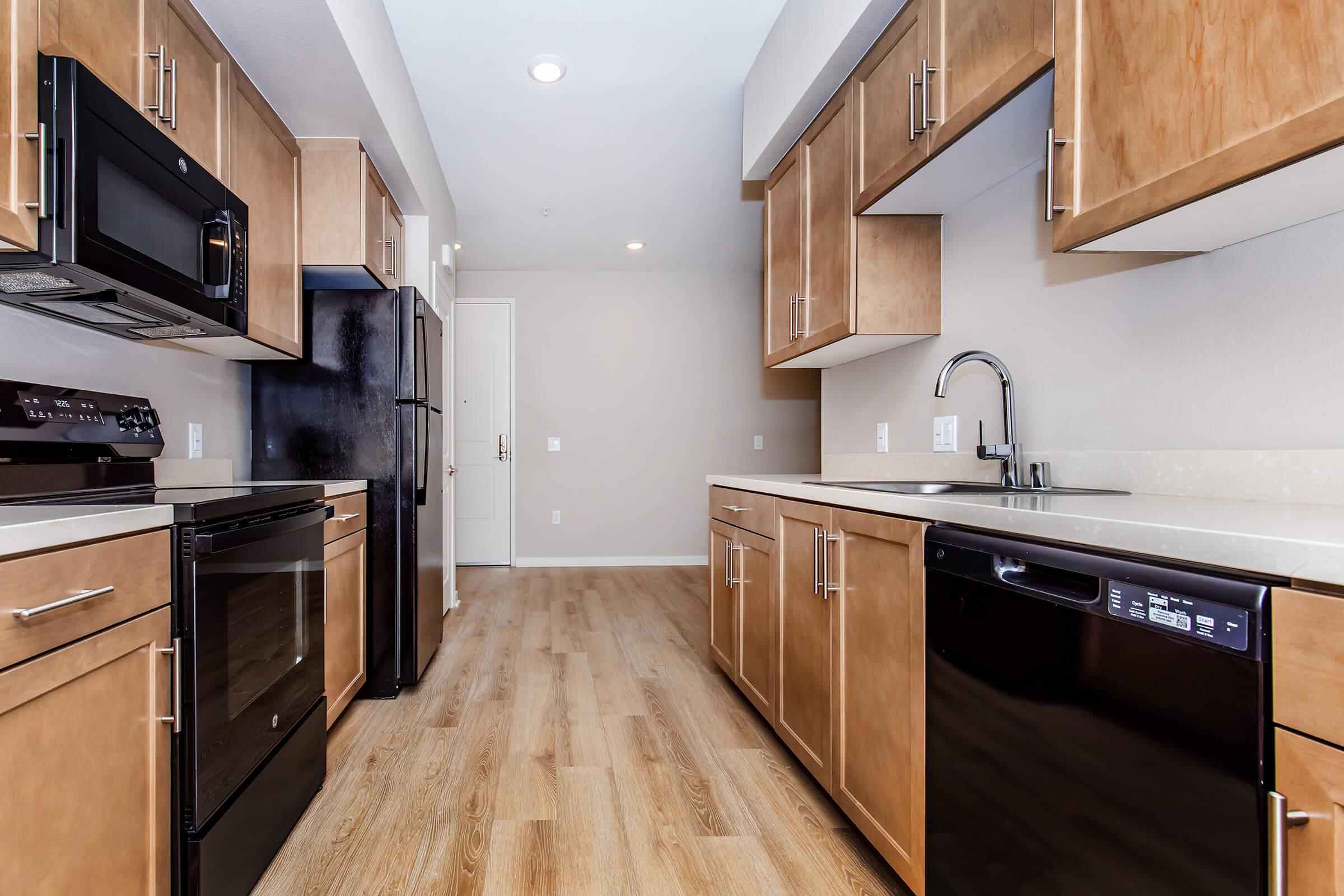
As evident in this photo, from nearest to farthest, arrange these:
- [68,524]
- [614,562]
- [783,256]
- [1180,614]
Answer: [1180,614] → [68,524] → [783,256] → [614,562]

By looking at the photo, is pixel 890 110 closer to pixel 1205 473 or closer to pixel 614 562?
pixel 1205 473

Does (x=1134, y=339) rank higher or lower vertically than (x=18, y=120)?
lower

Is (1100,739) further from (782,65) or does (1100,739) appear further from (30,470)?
(782,65)

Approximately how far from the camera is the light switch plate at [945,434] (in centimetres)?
203

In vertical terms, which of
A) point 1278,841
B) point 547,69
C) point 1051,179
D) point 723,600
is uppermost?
point 547,69

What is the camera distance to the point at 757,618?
2236 millimetres

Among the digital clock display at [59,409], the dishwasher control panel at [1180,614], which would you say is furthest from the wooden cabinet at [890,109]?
the digital clock display at [59,409]

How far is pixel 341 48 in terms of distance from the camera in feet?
6.26

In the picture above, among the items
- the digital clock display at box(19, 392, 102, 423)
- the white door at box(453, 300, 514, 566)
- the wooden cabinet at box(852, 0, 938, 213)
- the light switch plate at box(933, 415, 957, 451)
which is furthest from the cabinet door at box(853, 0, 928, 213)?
the white door at box(453, 300, 514, 566)

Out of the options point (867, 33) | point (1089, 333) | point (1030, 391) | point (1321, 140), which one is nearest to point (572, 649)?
point (1030, 391)

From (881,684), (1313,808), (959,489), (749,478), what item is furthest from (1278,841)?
(749,478)

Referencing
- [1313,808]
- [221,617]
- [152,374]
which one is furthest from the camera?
[152,374]

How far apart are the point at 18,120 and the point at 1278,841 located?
78.3 inches

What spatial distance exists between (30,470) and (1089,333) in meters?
2.33
